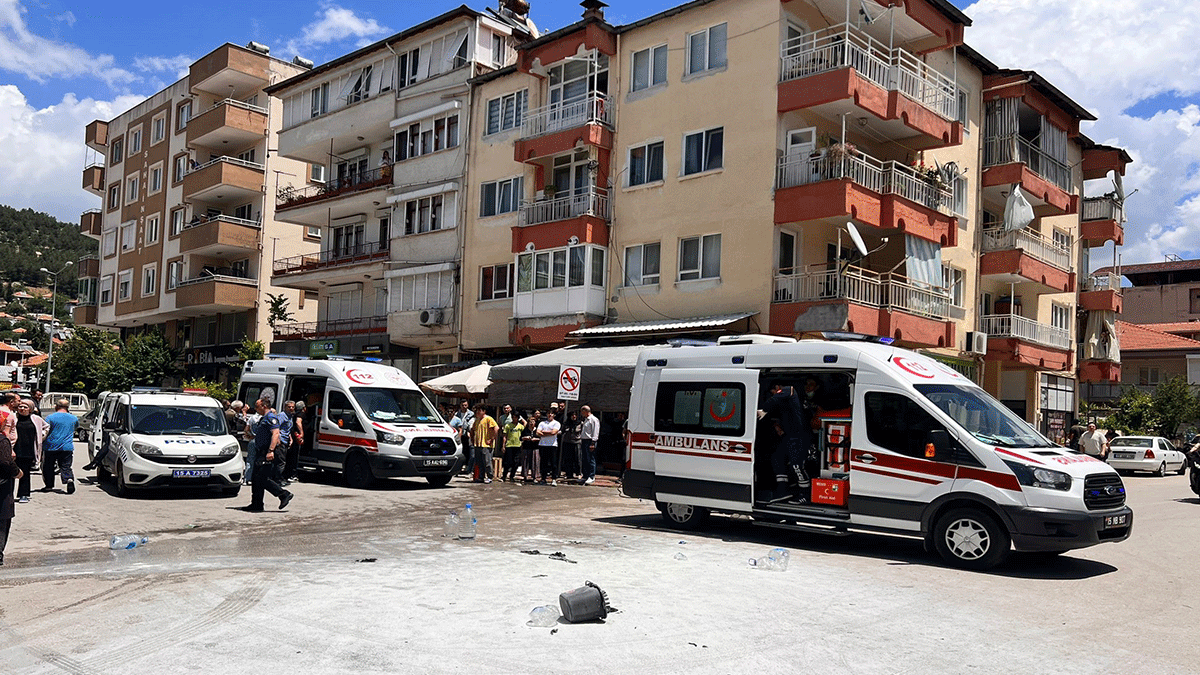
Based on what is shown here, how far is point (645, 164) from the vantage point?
93.6 ft

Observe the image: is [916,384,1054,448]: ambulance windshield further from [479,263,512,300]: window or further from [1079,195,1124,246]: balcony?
[1079,195,1124,246]: balcony

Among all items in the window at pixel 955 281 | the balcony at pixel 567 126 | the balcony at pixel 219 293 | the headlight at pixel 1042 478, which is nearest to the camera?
the headlight at pixel 1042 478

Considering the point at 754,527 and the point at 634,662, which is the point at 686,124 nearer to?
the point at 754,527

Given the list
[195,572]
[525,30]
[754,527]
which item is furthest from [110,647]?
[525,30]

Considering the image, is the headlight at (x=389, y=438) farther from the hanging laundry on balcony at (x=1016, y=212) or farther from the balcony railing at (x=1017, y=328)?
the hanging laundry on balcony at (x=1016, y=212)

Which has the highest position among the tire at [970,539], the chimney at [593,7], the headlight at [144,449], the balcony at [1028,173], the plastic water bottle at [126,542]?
the chimney at [593,7]

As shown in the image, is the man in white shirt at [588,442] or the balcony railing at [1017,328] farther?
the balcony railing at [1017,328]

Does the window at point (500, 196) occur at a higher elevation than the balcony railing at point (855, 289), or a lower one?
higher

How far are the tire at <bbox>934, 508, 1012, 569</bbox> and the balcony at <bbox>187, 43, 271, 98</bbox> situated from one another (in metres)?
44.0

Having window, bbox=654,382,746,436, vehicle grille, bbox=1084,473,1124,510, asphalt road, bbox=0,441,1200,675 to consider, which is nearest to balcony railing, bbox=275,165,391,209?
asphalt road, bbox=0,441,1200,675

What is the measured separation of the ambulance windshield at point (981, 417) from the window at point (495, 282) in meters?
21.4

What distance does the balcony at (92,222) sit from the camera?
61.0 meters

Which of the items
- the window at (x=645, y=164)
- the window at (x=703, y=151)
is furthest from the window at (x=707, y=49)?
the window at (x=645, y=164)

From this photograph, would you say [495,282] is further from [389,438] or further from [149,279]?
[149,279]
